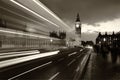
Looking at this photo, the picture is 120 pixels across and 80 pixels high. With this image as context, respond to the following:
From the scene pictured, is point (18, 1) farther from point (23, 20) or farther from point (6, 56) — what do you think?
point (6, 56)

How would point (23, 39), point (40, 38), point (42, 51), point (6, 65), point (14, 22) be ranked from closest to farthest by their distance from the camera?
point (6, 65) < point (14, 22) < point (23, 39) < point (40, 38) < point (42, 51)

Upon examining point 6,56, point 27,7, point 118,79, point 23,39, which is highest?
point 27,7

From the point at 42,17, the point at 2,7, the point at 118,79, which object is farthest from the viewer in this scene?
the point at 42,17

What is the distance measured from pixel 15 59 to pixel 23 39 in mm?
1884

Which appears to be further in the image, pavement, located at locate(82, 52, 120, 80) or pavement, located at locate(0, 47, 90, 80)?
pavement, located at locate(82, 52, 120, 80)

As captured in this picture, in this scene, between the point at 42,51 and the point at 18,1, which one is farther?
the point at 42,51

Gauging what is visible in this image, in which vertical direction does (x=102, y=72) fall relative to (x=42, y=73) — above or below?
below

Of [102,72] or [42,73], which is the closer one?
[42,73]

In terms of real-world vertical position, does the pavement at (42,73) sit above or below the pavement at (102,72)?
above

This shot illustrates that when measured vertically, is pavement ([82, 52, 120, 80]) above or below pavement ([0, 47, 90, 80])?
below

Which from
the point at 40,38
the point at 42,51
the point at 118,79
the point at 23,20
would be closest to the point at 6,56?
the point at 23,20

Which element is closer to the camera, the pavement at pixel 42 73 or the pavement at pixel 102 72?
the pavement at pixel 42 73

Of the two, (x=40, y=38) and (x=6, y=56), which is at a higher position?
(x=40, y=38)

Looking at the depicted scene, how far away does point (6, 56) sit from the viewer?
504 inches
